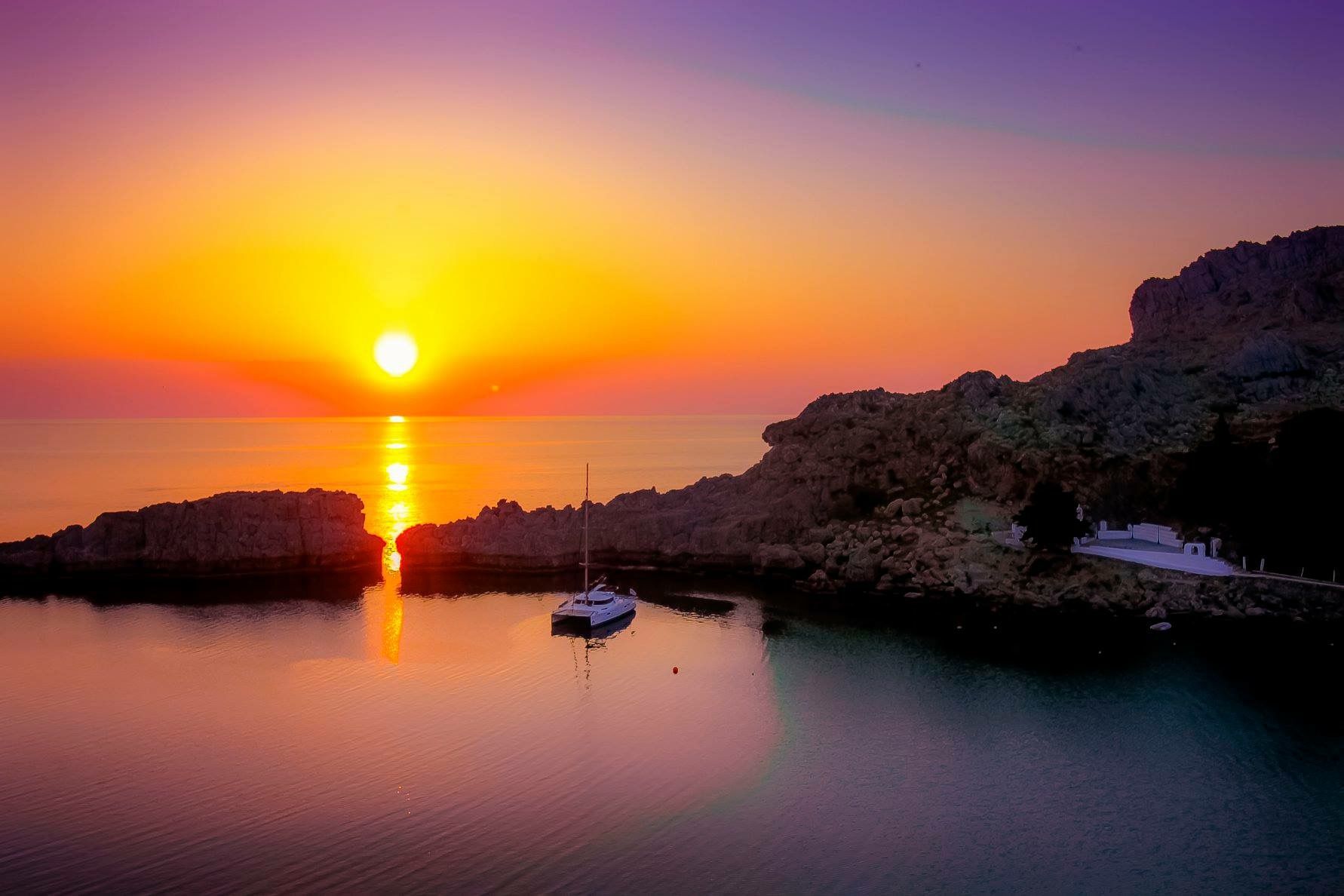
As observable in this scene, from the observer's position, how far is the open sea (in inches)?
1200

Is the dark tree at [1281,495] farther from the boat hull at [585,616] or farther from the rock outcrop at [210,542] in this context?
the rock outcrop at [210,542]

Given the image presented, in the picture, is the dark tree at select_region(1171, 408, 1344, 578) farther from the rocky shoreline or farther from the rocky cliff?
the rocky cliff

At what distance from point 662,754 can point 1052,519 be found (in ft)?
133

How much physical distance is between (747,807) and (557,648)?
83.8 ft

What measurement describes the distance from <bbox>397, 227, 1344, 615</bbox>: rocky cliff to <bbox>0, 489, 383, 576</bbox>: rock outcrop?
6.52 m

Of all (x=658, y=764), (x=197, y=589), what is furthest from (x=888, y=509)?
(x=197, y=589)

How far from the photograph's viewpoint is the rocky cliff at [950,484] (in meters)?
71.2

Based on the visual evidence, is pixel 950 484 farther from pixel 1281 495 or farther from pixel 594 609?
pixel 594 609

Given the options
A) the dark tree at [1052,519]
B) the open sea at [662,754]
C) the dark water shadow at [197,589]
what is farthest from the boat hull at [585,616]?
the dark tree at [1052,519]

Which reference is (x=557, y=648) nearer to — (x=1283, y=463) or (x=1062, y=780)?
(x=1062, y=780)

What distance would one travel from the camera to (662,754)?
40.3 m

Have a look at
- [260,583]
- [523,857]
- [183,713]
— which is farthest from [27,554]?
[523,857]

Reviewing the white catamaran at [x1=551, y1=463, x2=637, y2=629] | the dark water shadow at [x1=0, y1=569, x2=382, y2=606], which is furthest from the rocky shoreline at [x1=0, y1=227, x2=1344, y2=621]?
the white catamaran at [x1=551, y1=463, x2=637, y2=629]

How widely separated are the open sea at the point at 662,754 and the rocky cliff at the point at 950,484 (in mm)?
8154
